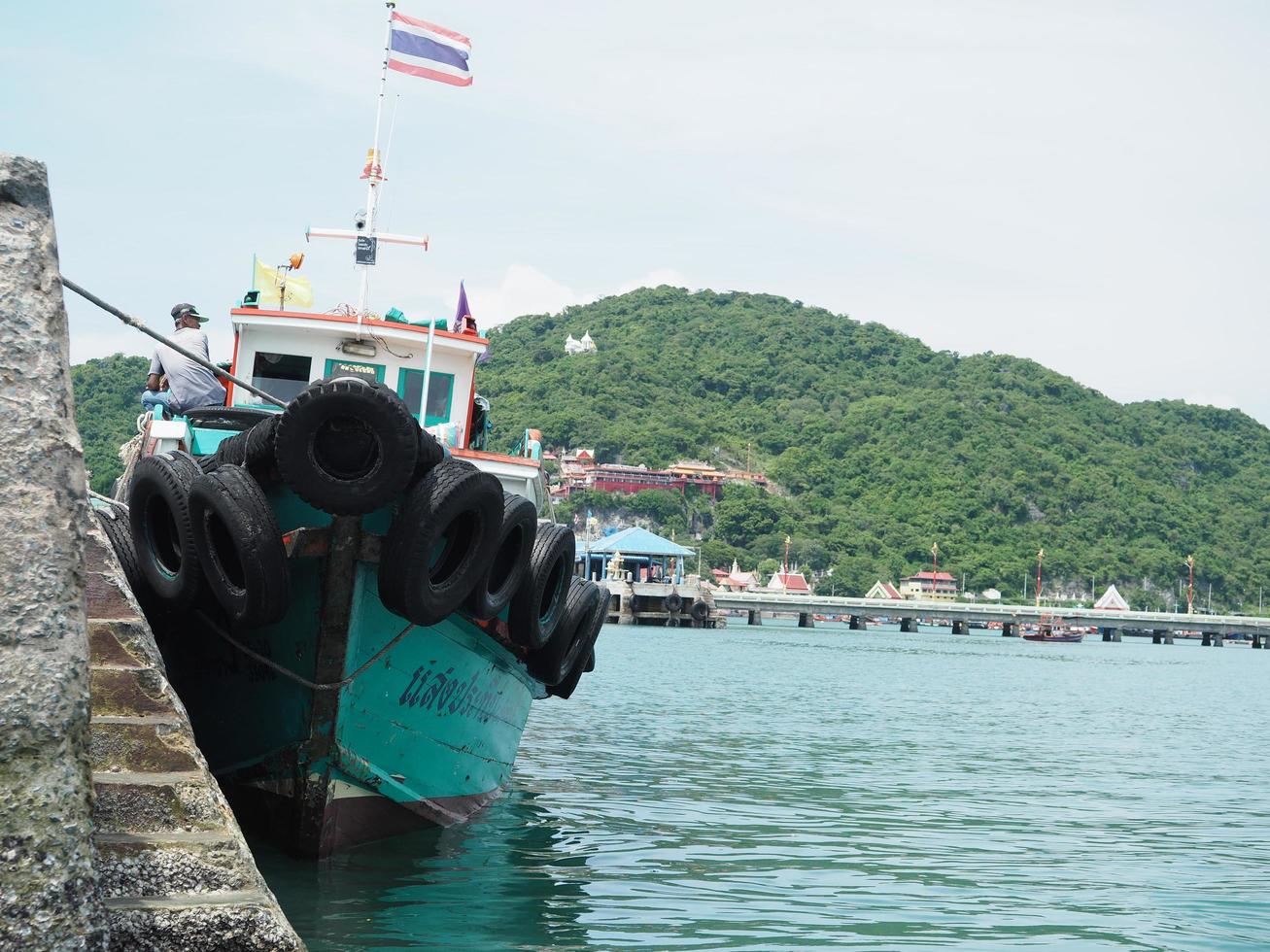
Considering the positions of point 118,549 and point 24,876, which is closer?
point 24,876

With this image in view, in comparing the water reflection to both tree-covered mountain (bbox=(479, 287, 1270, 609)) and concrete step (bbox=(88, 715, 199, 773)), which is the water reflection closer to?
concrete step (bbox=(88, 715, 199, 773))

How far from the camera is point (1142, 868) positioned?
997 centimetres

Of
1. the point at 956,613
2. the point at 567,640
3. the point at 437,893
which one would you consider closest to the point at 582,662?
the point at 567,640

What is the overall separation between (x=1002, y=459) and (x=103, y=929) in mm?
158224

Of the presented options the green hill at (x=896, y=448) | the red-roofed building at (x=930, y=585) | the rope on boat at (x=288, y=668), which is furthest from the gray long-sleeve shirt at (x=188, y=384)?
the red-roofed building at (x=930, y=585)

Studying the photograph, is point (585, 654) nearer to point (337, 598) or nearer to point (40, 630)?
point (337, 598)

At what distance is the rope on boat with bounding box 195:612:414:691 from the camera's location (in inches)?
308

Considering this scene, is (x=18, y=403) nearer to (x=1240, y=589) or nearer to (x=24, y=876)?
(x=24, y=876)

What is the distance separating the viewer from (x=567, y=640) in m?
10.3

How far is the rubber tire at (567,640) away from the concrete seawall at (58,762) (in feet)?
17.9

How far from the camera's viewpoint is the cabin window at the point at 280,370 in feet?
40.3

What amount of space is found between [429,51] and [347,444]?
8.02 m

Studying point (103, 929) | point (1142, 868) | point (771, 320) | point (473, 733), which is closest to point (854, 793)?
point (1142, 868)

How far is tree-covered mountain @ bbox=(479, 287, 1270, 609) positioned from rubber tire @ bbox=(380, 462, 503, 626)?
12898 centimetres
